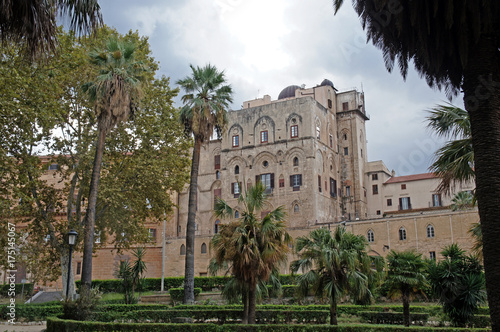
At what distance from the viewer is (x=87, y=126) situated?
24469 millimetres

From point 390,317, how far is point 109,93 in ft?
49.3

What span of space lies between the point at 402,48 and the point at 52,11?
6.35 metres

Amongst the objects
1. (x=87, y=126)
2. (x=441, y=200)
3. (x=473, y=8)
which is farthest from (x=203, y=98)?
(x=441, y=200)

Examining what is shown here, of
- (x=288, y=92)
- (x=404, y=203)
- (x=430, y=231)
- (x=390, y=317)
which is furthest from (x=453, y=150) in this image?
(x=288, y=92)

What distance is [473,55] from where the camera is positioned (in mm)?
8188

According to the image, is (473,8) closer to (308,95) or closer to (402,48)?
(402,48)

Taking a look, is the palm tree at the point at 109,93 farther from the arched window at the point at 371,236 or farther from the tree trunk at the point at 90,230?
the arched window at the point at 371,236

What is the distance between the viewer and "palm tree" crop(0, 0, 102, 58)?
326 inches

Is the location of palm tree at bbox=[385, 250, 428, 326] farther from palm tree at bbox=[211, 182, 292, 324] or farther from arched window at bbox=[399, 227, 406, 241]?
arched window at bbox=[399, 227, 406, 241]

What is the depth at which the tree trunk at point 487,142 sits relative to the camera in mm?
7363

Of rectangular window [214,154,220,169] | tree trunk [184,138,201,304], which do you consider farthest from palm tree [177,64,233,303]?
rectangular window [214,154,220,169]

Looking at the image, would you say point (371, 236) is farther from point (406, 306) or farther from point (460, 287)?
point (460, 287)

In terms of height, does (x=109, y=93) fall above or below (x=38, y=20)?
above

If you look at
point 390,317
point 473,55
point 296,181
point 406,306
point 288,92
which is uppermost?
point 288,92
